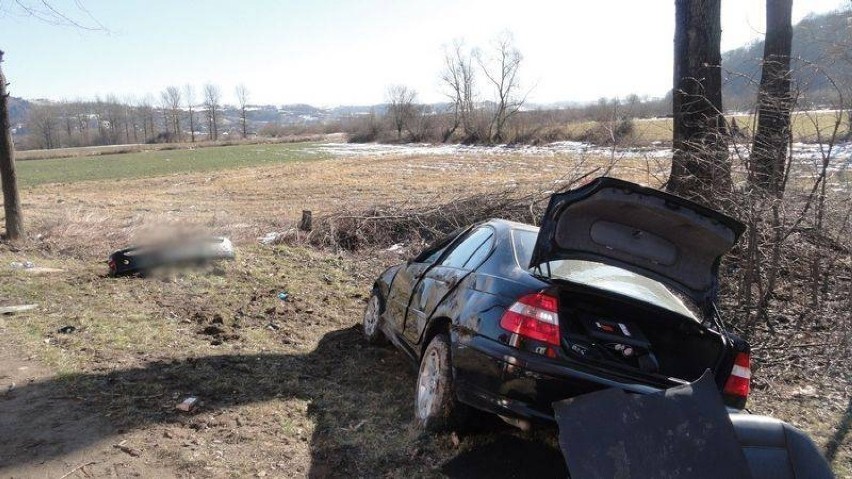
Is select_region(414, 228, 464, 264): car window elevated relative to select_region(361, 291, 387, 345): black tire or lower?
elevated

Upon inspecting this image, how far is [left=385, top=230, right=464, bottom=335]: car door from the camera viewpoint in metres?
5.10

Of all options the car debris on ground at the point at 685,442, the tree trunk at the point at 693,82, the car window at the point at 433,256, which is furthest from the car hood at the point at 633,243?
the tree trunk at the point at 693,82

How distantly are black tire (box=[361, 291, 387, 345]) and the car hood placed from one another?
8.60ft

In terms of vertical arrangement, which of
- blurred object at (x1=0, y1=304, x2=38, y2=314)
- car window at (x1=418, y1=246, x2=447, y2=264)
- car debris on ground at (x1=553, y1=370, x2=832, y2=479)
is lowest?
blurred object at (x1=0, y1=304, x2=38, y2=314)

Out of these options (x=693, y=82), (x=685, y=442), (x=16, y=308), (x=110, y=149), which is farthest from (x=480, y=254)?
(x=110, y=149)

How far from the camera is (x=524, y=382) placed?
3.22 meters

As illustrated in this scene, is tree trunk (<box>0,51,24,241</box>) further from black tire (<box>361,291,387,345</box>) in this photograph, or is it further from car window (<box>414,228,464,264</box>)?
car window (<box>414,228,464,264</box>)

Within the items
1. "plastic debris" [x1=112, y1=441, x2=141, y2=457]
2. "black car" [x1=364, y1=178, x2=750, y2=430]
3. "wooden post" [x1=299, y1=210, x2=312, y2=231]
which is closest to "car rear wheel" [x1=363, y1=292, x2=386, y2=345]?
"black car" [x1=364, y1=178, x2=750, y2=430]

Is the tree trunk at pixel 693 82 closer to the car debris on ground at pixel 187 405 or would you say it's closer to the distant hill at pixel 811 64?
the distant hill at pixel 811 64

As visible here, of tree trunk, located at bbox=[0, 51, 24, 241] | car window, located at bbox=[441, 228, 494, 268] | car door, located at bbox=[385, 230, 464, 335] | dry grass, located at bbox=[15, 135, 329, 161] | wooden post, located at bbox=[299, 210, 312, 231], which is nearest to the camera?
car window, located at bbox=[441, 228, 494, 268]

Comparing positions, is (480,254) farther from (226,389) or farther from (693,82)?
(693,82)

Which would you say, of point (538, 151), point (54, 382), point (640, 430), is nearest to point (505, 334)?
point (640, 430)

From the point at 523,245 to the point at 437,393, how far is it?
119 cm

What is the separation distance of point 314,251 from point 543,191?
4372mm
